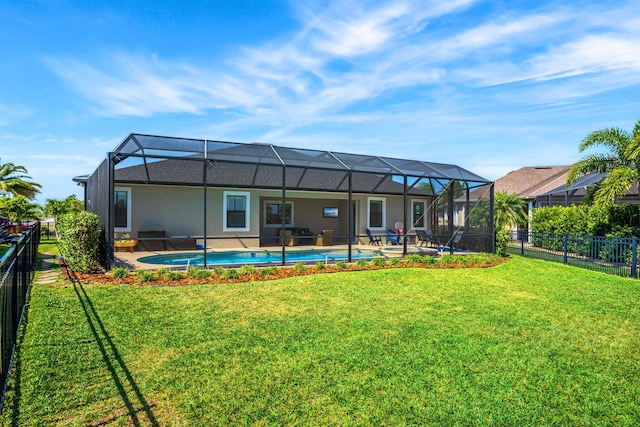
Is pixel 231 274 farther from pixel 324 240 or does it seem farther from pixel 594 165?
pixel 594 165

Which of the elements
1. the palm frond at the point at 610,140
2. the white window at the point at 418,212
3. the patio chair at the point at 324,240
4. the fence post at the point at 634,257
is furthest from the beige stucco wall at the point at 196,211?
the fence post at the point at 634,257

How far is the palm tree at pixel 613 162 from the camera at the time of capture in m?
11.8

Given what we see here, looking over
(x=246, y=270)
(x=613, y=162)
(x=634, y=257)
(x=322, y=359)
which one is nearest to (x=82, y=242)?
(x=246, y=270)

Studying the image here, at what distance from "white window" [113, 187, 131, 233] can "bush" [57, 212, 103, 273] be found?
5537mm

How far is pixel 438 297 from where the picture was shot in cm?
713

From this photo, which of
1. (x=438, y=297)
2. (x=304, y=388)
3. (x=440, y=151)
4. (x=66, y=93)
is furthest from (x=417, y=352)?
(x=440, y=151)

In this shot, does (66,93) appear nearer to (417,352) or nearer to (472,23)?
(472,23)

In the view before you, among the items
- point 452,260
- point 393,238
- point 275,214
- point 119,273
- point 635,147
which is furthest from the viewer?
point 275,214

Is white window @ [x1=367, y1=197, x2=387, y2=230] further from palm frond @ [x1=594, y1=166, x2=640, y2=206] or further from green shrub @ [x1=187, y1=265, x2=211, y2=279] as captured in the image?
green shrub @ [x1=187, y1=265, x2=211, y2=279]

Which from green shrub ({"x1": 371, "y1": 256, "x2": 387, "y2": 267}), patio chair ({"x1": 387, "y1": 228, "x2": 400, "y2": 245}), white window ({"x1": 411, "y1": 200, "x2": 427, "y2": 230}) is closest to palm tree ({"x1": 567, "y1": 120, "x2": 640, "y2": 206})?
patio chair ({"x1": 387, "y1": 228, "x2": 400, "y2": 245})

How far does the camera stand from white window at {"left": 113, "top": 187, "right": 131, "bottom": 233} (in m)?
14.3

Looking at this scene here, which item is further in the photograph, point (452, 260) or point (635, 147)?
point (452, 260)

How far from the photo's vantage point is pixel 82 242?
8680 millimetres

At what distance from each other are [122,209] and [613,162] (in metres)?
18.4
